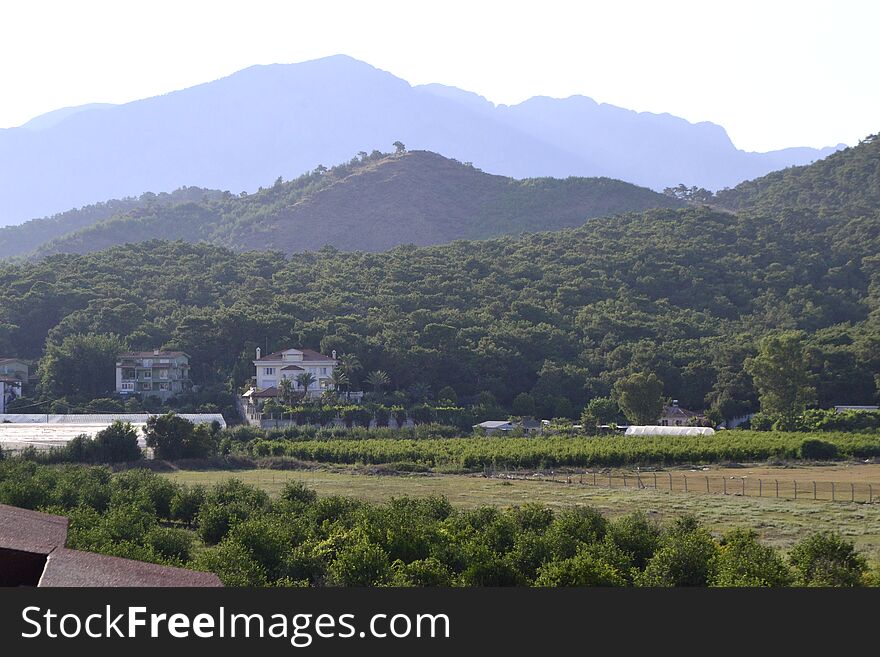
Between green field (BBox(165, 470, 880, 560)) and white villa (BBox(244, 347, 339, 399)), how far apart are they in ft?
73.6

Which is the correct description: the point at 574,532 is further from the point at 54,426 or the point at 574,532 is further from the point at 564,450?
the point at 54,426

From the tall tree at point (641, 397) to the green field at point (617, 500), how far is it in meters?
22.1

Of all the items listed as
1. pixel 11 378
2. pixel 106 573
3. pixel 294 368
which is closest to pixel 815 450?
pixel 294 368

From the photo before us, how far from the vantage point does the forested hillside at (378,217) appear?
179m

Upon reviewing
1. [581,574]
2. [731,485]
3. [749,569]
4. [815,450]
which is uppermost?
[581,574]

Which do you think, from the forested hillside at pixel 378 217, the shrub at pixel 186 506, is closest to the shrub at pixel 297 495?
the shrub at pixel 186 506

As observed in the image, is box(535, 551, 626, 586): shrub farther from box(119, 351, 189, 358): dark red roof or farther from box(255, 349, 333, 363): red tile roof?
box(119, 351, 189, 358): dark red roof

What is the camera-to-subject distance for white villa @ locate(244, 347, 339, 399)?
3002 inches

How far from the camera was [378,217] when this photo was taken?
188375 millimetres

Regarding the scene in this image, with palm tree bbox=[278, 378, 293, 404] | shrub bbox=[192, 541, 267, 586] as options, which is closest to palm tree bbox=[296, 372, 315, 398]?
palm tree bbox=[278, 378, 293, 404]

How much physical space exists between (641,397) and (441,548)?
49.4 m

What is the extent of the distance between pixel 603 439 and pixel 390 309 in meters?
37.4

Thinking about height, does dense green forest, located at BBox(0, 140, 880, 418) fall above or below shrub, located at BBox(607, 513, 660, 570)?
above

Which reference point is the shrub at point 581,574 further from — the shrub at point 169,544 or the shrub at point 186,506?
the shrub at point 186,506
